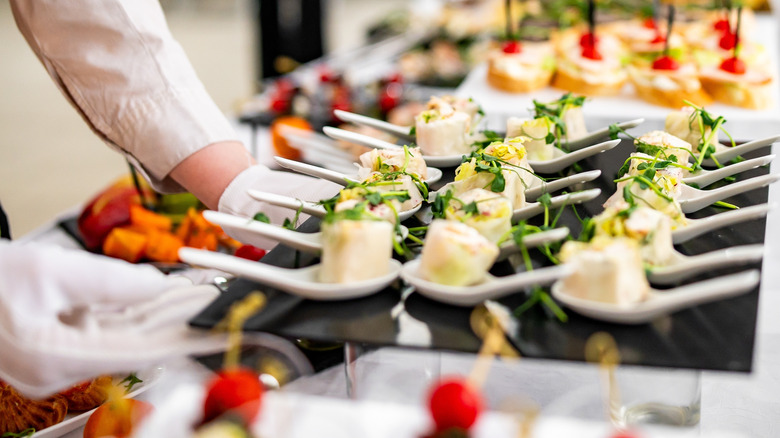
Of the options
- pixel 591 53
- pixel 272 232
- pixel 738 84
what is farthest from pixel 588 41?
pixel 272 232

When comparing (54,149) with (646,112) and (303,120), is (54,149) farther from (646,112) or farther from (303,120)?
(646,112)

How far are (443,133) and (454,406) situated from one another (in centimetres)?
83

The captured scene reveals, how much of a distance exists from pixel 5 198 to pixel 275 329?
369 centimetres

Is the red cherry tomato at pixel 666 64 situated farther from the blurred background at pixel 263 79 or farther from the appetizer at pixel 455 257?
the appetizer at pixel 455 257

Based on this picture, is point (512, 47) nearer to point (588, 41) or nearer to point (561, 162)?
point (588, 41)

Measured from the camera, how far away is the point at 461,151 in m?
1.43

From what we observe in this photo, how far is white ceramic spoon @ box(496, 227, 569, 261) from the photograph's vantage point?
35.5 inches

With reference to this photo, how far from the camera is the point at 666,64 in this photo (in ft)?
7.13

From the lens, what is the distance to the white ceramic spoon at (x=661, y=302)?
772mm

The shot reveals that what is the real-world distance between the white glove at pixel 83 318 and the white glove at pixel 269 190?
35 centimetres

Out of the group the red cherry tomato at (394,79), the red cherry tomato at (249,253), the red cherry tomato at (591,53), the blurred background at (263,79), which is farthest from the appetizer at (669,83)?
the red cherry tomato at (249,253)

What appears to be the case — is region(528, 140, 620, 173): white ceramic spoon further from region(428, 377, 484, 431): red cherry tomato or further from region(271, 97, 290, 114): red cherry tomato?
region(271, 97, 290, 114): red cherry tomato

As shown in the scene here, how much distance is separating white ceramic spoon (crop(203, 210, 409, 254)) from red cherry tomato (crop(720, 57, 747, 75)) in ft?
4.81

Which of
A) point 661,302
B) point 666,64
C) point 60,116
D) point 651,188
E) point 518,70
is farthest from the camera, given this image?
point 60,116
